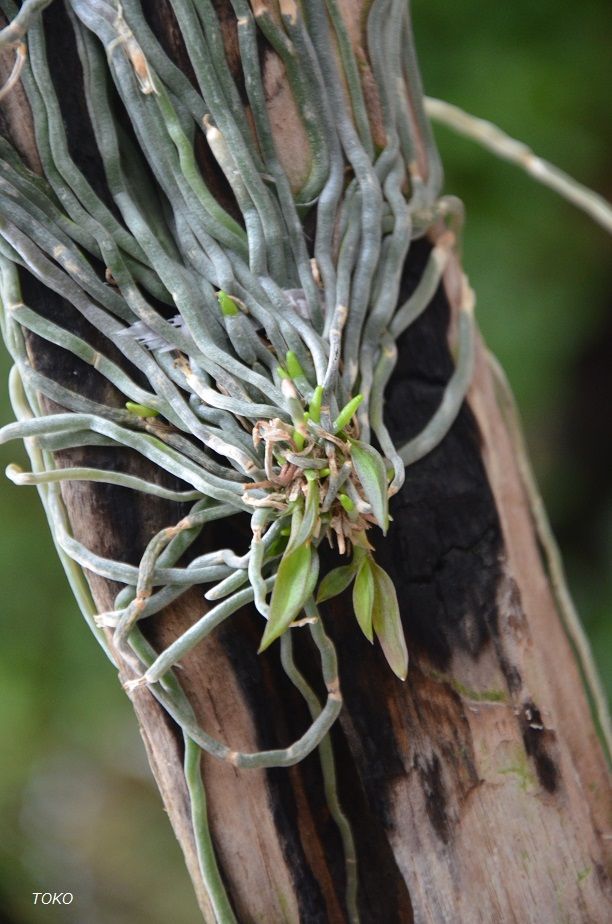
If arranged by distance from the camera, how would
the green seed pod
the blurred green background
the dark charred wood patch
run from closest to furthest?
the green seed pod → the dark charred wood patch → the blurred green background

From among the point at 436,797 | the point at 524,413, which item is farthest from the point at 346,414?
the point at 524,413

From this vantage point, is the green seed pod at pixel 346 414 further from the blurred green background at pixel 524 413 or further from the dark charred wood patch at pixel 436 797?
the blurred green background at pixel 524 413

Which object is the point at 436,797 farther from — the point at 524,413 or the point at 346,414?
the point at 524,413

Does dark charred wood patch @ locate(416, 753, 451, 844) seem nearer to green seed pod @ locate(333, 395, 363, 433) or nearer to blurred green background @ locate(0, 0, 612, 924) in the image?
green seed pod @ locate(333, 395, 363, 433)

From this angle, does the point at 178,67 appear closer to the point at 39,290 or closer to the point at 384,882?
the point at 39,290

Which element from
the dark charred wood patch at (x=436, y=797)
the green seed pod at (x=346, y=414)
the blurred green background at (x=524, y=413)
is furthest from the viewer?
the blurred green background at (x=524, y=413)

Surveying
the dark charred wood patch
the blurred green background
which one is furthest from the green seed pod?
the blurred green background

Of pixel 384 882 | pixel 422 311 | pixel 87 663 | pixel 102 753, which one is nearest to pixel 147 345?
pixel 422 311

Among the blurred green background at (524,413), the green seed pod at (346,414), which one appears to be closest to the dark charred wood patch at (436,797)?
the green seed pod at (346,414)
